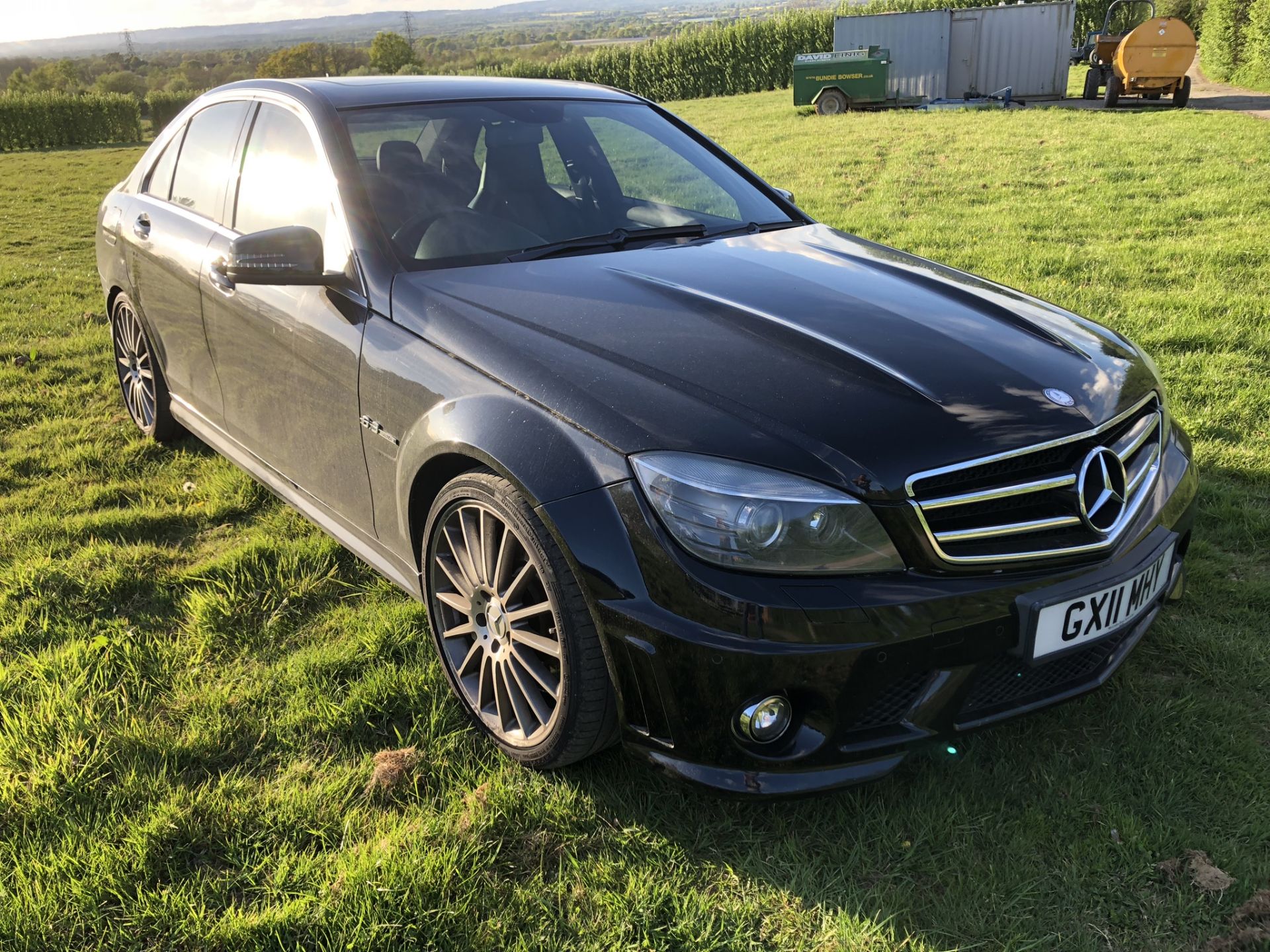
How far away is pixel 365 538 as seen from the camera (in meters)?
2.89

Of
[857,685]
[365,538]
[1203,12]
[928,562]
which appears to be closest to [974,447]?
[928,562]

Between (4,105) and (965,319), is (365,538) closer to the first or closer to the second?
(965,319)

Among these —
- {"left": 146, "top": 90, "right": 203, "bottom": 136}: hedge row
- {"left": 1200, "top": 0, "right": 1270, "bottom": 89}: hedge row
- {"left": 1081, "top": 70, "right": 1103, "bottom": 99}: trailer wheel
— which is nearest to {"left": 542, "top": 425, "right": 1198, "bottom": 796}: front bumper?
{"left": 1081, "top": 70, "right": 1103, "bottom": 99}: trailer wheel

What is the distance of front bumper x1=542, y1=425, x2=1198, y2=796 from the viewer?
1876 millimetres

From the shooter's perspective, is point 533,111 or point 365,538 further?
point 533,111

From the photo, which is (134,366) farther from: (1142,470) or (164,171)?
(1142,470)

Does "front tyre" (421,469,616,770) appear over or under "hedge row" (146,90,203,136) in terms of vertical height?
under

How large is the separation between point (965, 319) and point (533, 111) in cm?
172

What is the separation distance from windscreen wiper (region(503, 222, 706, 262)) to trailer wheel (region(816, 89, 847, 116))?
63.0 ft

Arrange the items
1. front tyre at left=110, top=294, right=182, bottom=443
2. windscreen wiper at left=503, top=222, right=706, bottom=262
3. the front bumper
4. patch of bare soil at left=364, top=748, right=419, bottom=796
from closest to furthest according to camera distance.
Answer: the front bumper, patch of bare soil at left=364, top=748, right=419, bottom=796, windscreen wiper at left=503, top=222, right=706, bottom=262, front tyre at left=110, top=294, right=182, bottom=443

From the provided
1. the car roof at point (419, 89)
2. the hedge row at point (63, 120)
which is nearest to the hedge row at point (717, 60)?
the hedge row at point (63, 120)

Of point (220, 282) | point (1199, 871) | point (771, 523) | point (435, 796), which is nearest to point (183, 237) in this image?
point (220, 282)

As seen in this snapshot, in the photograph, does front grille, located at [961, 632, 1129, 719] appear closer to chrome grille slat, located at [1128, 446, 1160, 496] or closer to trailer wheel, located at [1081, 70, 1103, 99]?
chrome grille slat, located at [1128, 446, 1160, 496]

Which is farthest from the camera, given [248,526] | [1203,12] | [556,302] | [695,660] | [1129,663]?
[1203,12]
